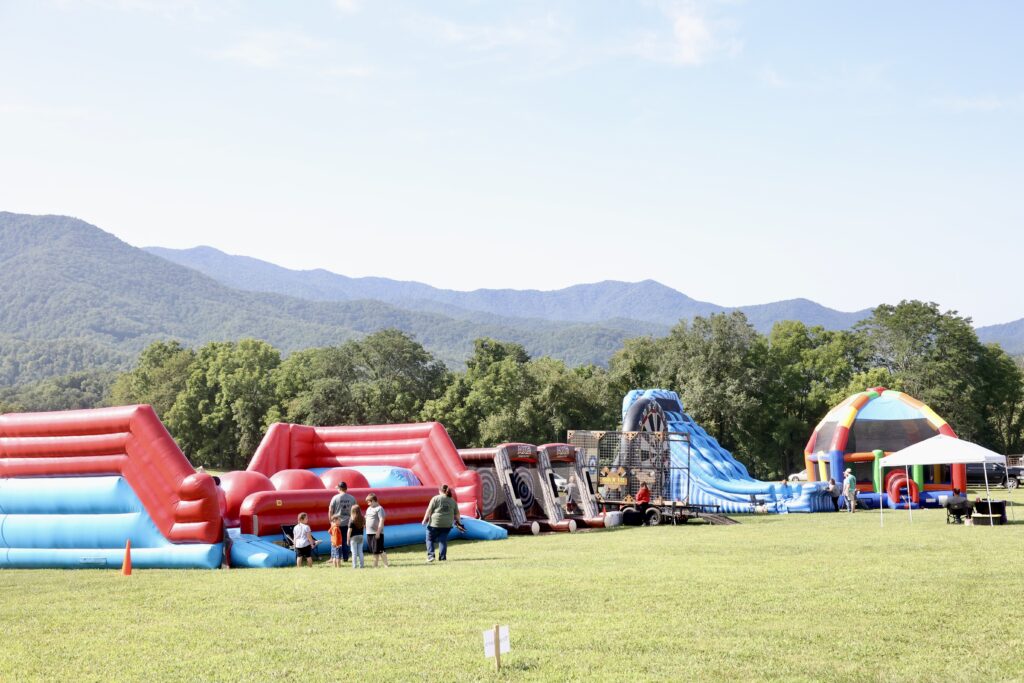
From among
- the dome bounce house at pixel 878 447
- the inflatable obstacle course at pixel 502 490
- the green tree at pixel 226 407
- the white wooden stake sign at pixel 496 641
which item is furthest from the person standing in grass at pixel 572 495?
the green tree at pixel 226 407

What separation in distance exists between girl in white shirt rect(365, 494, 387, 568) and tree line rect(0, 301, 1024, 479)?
43.5 m

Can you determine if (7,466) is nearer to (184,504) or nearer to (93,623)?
(184,504)

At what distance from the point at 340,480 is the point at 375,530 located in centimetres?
582

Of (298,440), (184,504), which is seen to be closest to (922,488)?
(298,440)

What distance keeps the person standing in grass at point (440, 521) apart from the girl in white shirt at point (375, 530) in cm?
78

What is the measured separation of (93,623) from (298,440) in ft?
56.0

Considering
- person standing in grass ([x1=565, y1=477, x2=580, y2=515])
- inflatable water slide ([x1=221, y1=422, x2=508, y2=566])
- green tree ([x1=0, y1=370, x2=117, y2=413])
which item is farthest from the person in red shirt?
green tree ([x1=0, y1=370, x2=117, y2=413])

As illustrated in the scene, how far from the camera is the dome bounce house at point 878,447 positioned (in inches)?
1362

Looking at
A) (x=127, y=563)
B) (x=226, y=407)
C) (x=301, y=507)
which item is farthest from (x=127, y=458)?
(x=226, y=407)

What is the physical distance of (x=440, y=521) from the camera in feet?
60.3

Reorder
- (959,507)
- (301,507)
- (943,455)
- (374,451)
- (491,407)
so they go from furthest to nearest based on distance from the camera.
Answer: (491,407) < (374,451) < (943,455) < (959,507) < (301,507)

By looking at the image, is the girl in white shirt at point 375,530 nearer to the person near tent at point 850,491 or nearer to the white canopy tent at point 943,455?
the white canopy tent at point 943,455

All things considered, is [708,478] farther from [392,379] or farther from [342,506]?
[392,379]

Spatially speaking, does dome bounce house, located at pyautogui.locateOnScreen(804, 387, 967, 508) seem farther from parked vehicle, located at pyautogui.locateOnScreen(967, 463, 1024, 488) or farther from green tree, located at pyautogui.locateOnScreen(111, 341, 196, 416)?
green tree, located at pyautogui.locateOnScreen(111, 341, 196, 416)
